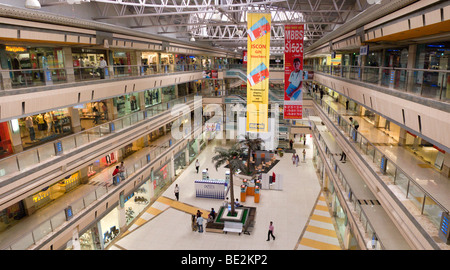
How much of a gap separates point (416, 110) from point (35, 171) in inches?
541

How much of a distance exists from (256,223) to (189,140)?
13.7 meters

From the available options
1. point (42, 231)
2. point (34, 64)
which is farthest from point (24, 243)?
point (34, 64)

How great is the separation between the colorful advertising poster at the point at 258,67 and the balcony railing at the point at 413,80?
5654 millimetres

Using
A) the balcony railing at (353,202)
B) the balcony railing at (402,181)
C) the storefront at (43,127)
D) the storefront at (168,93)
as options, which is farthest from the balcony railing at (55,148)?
the balcony railing at (353,202)

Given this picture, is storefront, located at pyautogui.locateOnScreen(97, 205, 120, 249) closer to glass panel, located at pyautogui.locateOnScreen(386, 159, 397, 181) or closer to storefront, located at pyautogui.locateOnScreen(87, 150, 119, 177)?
storefront, located at pyautogui.locateOnScreen(87, 150, 119, 177)

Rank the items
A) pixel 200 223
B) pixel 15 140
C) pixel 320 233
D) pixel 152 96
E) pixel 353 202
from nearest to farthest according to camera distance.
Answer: pixel 353 202 → pixel 15 140 → pixel 320 233 → pixel 200 223 → pixel 152 96

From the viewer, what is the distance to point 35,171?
1093 cm

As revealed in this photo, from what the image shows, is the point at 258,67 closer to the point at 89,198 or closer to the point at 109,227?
the point at 89,198

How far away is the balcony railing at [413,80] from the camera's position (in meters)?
6.99

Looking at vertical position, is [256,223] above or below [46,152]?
below

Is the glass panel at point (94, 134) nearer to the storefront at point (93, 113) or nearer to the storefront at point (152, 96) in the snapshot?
the storefront at point (93, 113)

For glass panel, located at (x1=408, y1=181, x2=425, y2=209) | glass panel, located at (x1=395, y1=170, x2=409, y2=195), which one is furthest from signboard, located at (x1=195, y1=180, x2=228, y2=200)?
glass panel, located at (x1=408, y1=181, x2=425, y2=209)

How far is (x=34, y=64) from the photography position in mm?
15516
